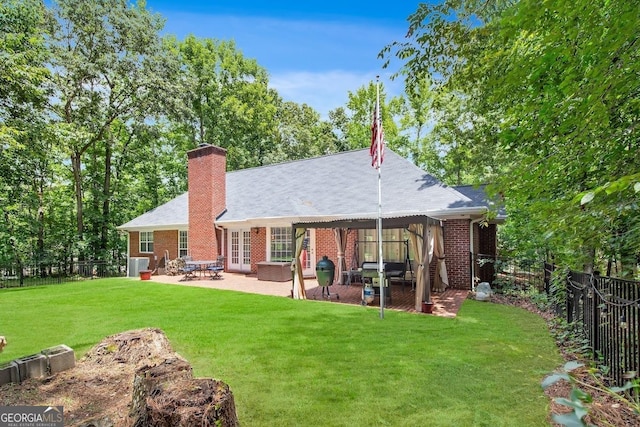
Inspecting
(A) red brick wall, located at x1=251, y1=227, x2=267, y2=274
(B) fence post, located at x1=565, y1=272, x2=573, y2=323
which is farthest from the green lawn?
(A) red brick wall, located at x1=251, y1=227, x2=267, y2=274

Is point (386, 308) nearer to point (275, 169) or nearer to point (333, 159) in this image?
point (333, 159)

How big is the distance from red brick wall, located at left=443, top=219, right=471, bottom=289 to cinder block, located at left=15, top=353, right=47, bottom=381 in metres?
11.2

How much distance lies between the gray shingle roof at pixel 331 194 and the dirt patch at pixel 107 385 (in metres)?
9.04

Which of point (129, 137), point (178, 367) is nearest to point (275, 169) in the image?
point (129, 137)

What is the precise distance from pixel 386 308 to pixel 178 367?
6535mm

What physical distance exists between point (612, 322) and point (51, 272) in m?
24.8

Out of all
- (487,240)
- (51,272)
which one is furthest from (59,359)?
(51,272)

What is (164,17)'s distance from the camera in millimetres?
22078

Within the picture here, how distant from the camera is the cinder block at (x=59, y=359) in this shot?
485 centimetres

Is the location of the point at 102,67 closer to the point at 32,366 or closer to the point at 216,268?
the point at 216,268

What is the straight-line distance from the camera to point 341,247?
502 inches

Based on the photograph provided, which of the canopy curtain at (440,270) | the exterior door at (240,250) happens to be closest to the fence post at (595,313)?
the canopy curtain at (440,270)

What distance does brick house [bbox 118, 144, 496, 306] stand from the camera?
1186 cm

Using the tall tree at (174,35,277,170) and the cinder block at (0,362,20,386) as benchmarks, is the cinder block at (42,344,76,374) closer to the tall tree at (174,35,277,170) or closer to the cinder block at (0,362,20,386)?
the cinder block at (0,362,20,386)
